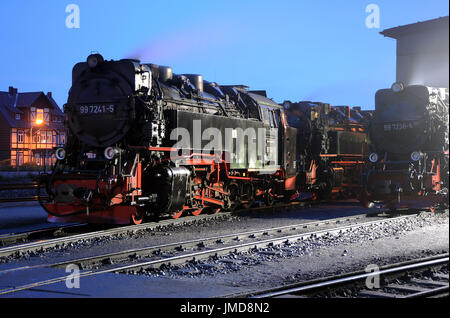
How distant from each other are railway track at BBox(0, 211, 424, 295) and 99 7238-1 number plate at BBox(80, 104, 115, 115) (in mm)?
4160

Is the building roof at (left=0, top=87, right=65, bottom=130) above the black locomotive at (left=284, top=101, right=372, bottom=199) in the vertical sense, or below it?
above

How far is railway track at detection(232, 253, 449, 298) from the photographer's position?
5.65 metres

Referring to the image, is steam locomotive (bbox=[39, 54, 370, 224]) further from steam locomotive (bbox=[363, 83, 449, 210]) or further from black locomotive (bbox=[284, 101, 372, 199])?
steam locomotive (bbox=[363, 83, 449, 210])

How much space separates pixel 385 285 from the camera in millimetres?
6234


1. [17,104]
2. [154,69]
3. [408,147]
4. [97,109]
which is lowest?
[408,147]

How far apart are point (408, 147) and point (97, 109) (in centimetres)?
790

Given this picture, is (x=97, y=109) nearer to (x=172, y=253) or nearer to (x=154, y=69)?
(x=154, y=69)

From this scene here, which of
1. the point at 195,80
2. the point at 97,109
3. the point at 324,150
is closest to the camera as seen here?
the point at 97,109

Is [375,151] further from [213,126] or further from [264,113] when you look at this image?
[213,126]

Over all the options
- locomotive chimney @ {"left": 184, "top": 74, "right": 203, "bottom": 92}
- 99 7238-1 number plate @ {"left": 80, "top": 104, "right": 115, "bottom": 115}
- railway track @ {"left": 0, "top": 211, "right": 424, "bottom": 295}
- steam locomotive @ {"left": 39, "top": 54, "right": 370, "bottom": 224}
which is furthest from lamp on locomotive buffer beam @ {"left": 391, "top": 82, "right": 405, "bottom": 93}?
99 7238-1 number plate @ {"left": 80, "top": 104, "right": 115, "bottom": 115}

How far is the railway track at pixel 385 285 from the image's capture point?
5.65 metres

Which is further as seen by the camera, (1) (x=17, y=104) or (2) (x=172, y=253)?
(1) (x=17, y=104)

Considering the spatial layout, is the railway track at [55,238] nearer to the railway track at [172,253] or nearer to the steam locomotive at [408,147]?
the railway track at [172,253]

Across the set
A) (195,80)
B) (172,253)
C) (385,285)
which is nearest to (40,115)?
(195,80)
